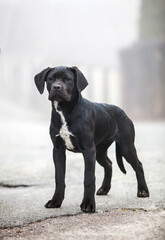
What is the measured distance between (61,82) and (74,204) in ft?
4.04

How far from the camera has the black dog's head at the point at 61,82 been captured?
11.2ft

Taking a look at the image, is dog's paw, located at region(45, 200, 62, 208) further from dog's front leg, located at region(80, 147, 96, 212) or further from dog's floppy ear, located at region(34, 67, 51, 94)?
dog's floppy ear, located at region(34, 67, 51, 94)

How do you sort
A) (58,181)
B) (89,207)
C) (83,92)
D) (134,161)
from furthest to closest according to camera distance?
(83,92) < (134,161) < (58,181) < (89,207)

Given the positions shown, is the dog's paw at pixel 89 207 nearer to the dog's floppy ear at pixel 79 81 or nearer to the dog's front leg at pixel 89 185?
the dog's front leg at pixel 89 185

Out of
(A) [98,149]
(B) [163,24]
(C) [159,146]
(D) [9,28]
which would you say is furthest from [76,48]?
(A) [98,149]

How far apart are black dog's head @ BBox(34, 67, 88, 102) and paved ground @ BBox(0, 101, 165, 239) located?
1.05 metres

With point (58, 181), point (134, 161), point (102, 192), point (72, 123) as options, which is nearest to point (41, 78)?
point (72, 123)

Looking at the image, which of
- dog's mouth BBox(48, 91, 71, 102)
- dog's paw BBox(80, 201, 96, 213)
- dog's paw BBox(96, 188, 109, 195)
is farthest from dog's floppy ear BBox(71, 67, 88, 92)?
dog's paw BBox(96, 188, 109, 195)

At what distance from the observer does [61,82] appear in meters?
3.49

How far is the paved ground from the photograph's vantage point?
3.09 metres

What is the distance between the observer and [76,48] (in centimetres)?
2489

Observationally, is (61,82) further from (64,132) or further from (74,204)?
(74,204)

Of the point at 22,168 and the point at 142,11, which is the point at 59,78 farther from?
the point at 142,11

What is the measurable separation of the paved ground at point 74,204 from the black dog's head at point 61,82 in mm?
1049
